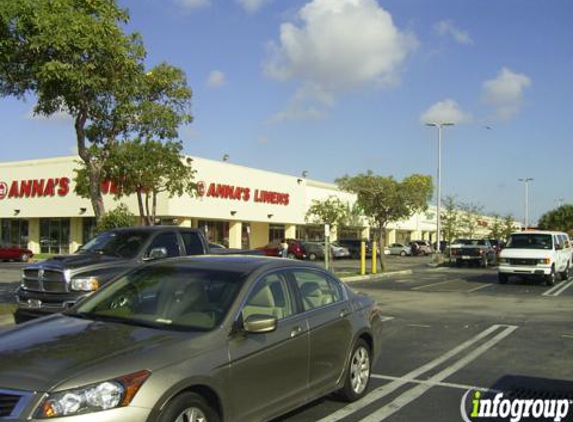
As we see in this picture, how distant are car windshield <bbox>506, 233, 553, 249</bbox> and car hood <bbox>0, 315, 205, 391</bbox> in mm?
21360

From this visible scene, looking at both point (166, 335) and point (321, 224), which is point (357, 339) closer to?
point (166, 335)

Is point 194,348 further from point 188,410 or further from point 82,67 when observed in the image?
point 82,67

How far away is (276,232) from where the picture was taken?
52656 mm

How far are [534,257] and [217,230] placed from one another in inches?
1024

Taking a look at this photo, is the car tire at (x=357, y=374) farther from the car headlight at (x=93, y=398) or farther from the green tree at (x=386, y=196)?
the green tree at (x=386, y=196)

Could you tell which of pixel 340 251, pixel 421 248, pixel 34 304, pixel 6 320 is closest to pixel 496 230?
pixel 421 248

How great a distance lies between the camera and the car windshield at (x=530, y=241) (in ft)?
77.5

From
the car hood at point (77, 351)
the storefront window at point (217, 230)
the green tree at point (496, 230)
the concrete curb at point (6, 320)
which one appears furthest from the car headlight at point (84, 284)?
the green tree at point (496, 230)

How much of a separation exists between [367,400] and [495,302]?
11.1m

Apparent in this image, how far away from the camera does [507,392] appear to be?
6969mm

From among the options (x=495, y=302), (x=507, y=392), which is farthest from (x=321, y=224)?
(x=507, y=392)

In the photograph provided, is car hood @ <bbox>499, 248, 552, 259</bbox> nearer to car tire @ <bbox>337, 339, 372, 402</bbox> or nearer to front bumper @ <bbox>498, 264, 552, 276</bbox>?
front bumper @ <bbox>498, 264, 552, 276</bbox>

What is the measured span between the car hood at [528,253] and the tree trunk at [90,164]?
14684 mm

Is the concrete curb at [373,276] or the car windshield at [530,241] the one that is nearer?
the car windshield at [530,241]
